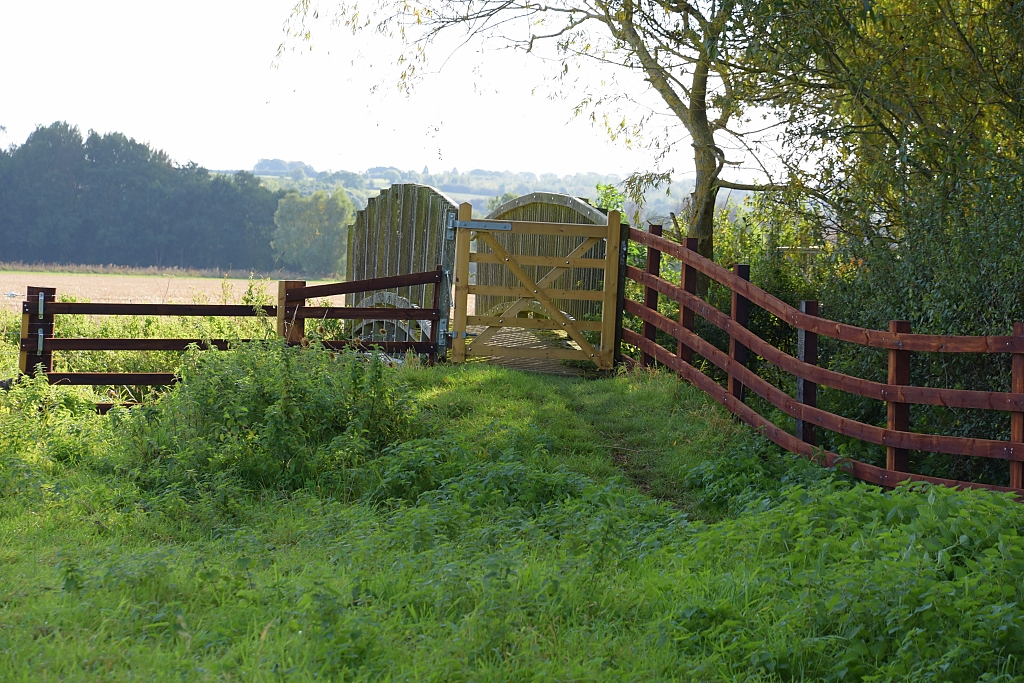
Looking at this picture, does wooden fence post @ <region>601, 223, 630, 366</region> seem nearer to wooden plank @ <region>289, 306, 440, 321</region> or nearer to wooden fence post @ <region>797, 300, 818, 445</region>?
wooden plank @ <region>289, 306, 440, 321</region>

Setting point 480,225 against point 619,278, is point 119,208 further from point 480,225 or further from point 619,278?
point 619,278

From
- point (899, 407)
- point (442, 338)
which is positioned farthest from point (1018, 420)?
point (442, 338)

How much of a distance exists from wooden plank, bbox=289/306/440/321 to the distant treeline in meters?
88.7

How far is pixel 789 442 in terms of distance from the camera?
23.4 feet

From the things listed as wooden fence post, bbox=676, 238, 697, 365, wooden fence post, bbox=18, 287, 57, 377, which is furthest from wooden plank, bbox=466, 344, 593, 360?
wooden fence post, bbox=18, 287, 57, 377

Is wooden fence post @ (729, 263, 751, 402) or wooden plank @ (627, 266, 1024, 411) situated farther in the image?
wooden fence post @ (729, 263, 751, 402)

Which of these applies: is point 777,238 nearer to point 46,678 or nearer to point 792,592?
point 792,592

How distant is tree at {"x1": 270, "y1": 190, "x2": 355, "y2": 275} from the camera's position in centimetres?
9956

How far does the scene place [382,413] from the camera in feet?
24.5

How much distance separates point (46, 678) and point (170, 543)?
192cm

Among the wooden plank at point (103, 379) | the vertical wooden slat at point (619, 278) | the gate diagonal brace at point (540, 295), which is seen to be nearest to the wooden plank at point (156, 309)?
the wooden plank at point (103, 379)

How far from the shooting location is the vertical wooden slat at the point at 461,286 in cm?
1063

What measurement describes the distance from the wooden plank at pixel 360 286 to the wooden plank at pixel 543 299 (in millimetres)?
874

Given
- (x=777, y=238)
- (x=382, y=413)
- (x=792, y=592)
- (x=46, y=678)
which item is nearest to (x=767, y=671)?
(x=792, y=592)
